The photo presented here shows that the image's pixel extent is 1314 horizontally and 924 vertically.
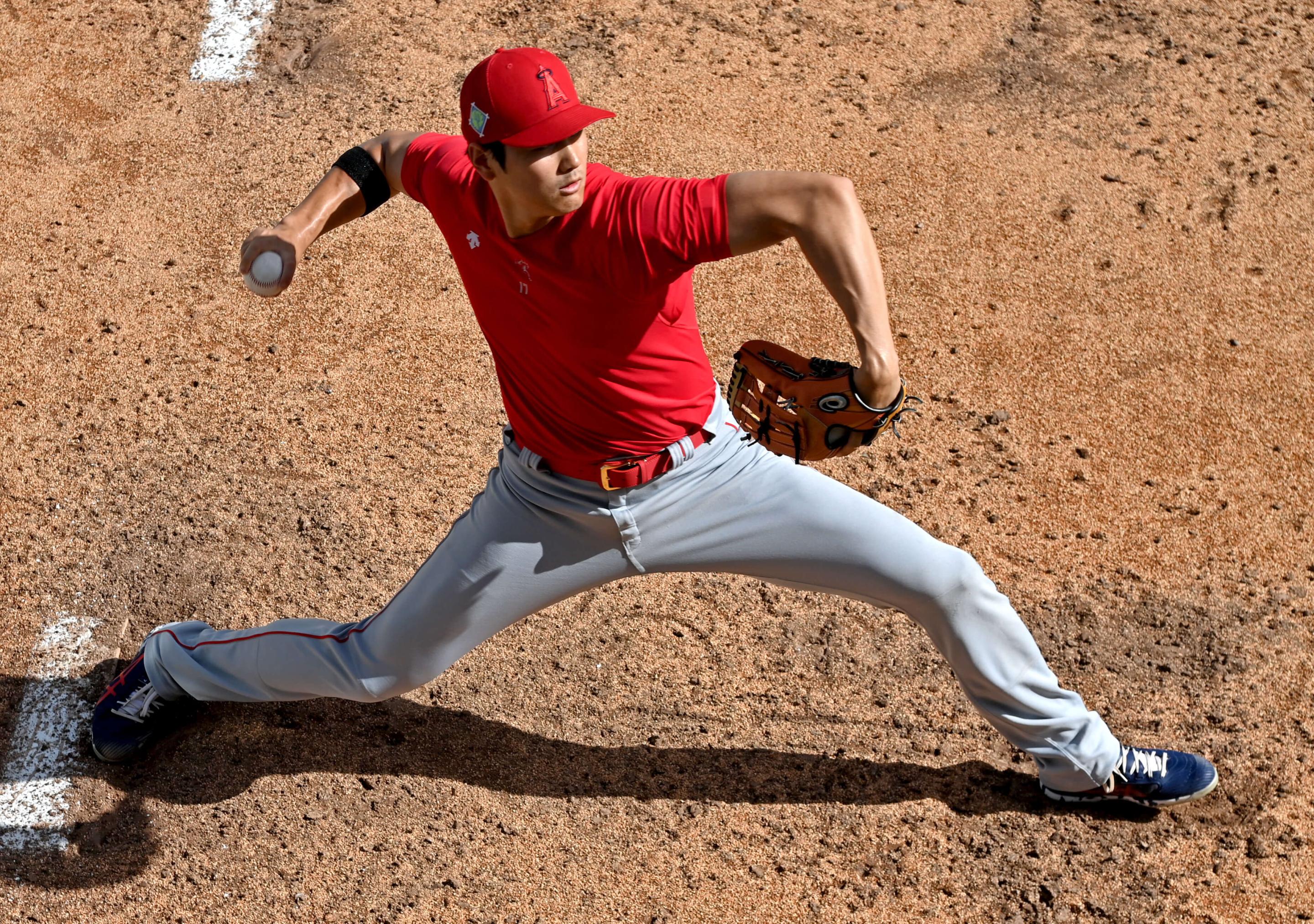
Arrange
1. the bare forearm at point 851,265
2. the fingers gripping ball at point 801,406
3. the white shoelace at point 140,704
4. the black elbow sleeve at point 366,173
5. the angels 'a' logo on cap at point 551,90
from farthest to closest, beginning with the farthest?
the white shoelace at point 140,704 < the black elbow sleeve at point 366,173 < the fingers gripping ball at point 801,406 < the angels 'a' logo on cap at point 551,90 < the bare forearm at point 851,265

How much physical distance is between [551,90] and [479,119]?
6.4 inches

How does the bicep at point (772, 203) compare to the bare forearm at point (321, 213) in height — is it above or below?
above

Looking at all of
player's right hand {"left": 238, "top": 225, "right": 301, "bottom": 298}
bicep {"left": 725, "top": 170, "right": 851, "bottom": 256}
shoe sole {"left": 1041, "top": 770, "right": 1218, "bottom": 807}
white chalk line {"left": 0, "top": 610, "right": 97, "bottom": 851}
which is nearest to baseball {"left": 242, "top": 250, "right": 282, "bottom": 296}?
player's right hand {"left": 238, "top": 225, "right": 301, "bottom": 298}

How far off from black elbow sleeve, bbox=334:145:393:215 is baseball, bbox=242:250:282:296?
1.16 feet

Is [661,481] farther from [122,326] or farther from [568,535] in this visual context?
[122,326]

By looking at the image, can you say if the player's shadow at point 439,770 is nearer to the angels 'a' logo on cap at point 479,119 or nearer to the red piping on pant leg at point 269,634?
the red piping on pant leg at point 269,634

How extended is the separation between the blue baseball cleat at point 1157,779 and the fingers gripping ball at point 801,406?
3.84ft

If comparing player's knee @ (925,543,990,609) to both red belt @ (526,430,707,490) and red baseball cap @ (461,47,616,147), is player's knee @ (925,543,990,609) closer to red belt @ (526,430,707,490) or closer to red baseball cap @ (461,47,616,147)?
red belt @ (526,430,707,490)

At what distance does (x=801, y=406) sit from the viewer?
278 centimetres

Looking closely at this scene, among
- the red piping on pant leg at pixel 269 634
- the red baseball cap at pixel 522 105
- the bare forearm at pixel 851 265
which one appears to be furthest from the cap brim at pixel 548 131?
the red piping on pant leg at pixel 269 634

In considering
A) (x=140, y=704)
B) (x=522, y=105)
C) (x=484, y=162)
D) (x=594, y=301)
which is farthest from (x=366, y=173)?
(x=140, y=704)

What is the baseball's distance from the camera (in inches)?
112

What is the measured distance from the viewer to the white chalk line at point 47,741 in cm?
345

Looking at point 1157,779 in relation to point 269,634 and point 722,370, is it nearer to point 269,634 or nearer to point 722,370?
point 722,370
